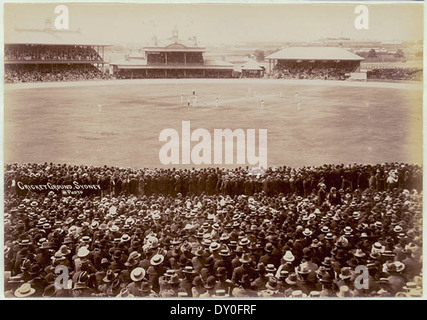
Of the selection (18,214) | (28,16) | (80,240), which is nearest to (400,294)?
(80,240)

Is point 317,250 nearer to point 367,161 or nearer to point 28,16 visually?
point 367,161

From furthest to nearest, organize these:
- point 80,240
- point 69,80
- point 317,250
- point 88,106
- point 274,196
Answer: point 69,80, point 88,106, point 274,196, point 80,240, point 317,250

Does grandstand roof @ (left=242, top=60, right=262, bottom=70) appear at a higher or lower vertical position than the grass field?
higher

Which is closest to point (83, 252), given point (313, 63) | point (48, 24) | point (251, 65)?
point (48, 24)

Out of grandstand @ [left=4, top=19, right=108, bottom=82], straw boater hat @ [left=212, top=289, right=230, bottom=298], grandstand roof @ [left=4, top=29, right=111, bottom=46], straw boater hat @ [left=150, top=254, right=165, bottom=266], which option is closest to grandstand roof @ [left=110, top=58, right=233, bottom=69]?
grandstand @ [left=4, top=19, right=108, bottom=82]

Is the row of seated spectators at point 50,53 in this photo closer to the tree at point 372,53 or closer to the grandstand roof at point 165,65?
the grandstand roof at point 165,65

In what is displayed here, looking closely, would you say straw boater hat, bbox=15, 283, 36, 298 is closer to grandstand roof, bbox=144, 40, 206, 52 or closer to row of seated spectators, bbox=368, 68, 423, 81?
grandstand roof, bbox=144, 40, 206, 52
